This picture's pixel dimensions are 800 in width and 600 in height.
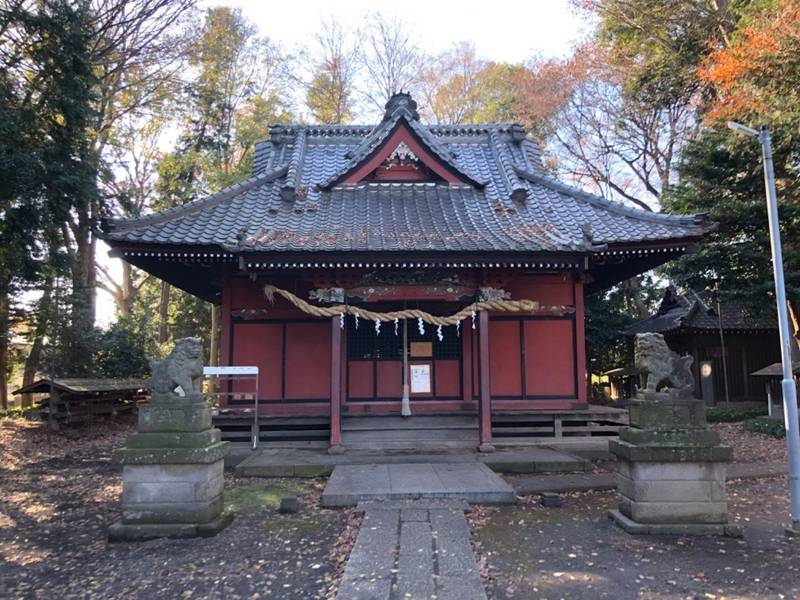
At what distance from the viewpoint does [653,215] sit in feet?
36.6

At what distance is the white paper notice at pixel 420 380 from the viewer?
37.7ft

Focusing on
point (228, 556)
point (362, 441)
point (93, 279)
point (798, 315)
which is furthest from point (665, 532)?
point (93, 279)

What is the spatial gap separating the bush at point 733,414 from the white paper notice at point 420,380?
39.5 feet

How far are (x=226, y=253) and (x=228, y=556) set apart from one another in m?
5.81

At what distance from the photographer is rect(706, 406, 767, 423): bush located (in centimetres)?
1833

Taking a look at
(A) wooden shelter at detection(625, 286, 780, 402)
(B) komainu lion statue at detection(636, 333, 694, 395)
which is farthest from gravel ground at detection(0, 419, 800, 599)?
(A) wooden shelter at detection(625, 286, 780, 402)

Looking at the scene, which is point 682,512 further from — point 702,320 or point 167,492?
point 702,320

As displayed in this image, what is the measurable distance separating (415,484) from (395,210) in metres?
6.17

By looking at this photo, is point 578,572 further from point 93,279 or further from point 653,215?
point 93,279

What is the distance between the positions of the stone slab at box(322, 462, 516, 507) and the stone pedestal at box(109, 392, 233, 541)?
5.69 feet

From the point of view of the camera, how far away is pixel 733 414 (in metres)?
18.5

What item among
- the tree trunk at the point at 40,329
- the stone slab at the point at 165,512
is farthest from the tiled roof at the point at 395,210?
the tree trunk at the point at 40,329

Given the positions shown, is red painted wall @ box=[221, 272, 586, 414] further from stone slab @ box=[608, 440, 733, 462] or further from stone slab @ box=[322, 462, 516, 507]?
stone slab @ box=[608, 440, 733, 462]

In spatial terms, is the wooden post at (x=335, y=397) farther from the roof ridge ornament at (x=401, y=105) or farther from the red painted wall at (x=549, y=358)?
the roof ridge ornament at (x=401, y=105)
